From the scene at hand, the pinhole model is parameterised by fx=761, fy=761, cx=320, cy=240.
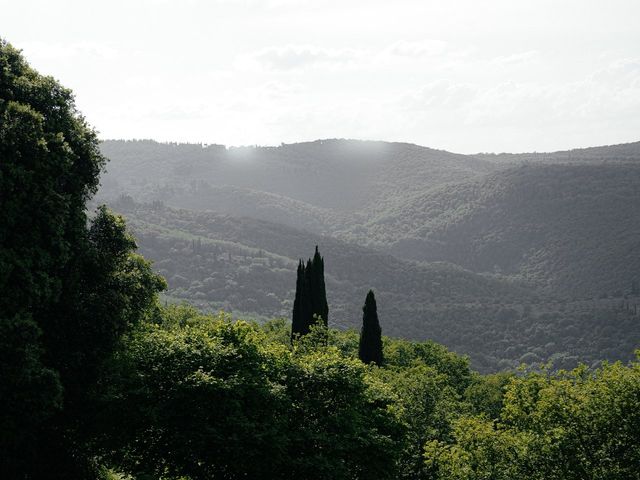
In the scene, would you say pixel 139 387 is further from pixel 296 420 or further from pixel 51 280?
pixel 296 420

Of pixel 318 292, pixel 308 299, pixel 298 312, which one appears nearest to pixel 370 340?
pixel 318 292

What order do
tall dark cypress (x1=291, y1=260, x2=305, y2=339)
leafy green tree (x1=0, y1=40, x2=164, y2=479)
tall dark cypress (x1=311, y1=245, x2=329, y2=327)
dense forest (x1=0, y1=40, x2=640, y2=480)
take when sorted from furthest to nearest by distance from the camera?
1. tall dark cypress (x1=311, y1=245, x2=329, y2=327)
2. tall dark cypress (x1=291, y1=260, x2=305, y2=339)
3. dense forest (x1=0, y1=40, x2=640, y2=480)
4. leafy green tree (x1=0, y1=40, x2=164, y2=479)

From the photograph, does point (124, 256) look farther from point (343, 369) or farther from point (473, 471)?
point (473, 471)

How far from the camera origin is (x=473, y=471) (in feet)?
101

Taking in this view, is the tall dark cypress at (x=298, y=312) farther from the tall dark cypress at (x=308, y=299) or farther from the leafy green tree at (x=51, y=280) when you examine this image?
the leafy green tree at (x=51, y=280)

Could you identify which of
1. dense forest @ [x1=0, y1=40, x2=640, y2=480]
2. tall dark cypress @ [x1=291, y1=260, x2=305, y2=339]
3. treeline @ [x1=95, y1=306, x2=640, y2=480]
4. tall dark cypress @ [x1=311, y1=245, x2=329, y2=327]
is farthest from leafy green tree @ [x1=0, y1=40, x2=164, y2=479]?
tall dark cypress @ [x1=311, y1=245, x2=329, y2=327]

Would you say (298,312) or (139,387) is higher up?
(139,387)

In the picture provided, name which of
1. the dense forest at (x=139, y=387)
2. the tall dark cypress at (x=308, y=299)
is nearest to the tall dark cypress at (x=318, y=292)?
the tall dark cypress at (x=308, y=299)

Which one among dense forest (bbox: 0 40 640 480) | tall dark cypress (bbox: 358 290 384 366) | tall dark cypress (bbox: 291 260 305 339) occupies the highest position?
dense forest (bbox: 0 40 640 480)

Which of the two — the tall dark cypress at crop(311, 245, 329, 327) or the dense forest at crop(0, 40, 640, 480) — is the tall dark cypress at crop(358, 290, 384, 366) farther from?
the dense forest at crop(0, 40, 640, 480)

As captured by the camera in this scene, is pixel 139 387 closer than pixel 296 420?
Yes

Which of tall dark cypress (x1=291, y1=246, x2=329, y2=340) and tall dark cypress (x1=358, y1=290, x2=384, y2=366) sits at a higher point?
tall dark cypress (x1=291, y1=246, x2=329, y2=340)

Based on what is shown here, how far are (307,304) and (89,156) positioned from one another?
116 feet

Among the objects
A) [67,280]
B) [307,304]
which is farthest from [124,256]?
[307,304]
